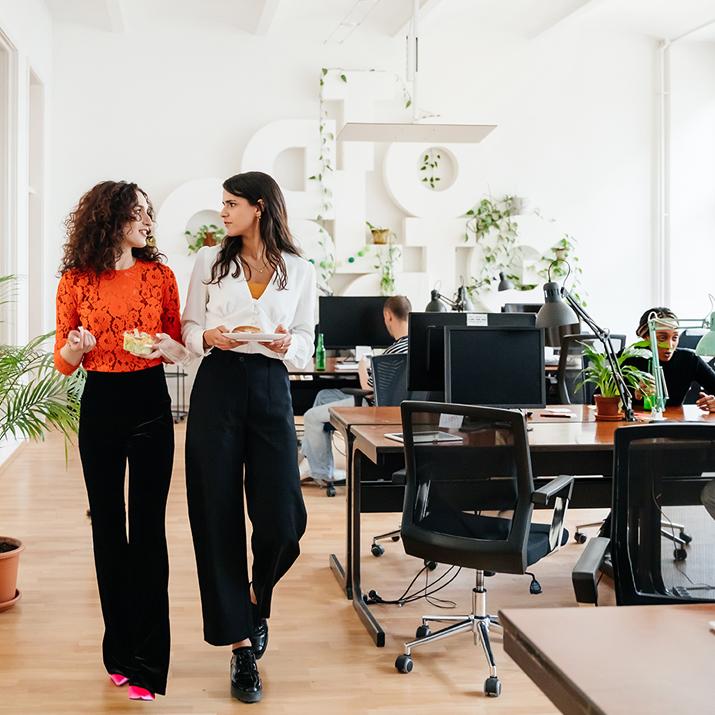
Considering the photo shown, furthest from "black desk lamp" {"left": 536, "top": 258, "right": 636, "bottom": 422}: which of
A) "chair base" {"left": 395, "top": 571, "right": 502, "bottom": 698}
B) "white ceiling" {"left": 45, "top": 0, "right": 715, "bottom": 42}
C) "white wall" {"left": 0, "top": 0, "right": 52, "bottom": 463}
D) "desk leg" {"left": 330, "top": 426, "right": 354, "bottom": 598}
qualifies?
"white ceiling" {"left": 45, "top": 0, "right": 715, "bottom": 42}

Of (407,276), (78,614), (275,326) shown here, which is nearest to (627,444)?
(275,326)

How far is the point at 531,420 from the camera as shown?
4188 millimetres

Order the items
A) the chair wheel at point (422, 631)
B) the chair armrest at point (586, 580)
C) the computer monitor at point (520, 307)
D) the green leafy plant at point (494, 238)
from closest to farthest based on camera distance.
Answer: the chair armrest at point (586, 580) < the chair wheel at point (422, 631) < the computer monitor at point (520, 307) < the green leafy plant at point (494, 238)

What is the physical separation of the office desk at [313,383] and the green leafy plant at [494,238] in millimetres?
3585

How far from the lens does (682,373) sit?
4766 mm

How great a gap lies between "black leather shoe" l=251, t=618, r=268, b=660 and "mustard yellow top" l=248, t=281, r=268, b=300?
3.50 feet

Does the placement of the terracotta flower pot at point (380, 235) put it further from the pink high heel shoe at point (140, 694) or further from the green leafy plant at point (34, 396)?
the pink high heel shoe at point (140, 694)

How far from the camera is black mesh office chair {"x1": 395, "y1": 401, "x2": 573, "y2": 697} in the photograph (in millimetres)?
2947

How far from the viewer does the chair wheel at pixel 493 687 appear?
3021 mm

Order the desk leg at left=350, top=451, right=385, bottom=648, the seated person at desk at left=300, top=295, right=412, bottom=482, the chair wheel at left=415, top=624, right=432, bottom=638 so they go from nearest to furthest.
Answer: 1. the chair wheel at left=415, top=624, right=432, bottom=638
2. the desk leg at left=350, top=451, right=385, bottom=648
3. the seated person at desk at left=300, top=295, right=412, bottom=482

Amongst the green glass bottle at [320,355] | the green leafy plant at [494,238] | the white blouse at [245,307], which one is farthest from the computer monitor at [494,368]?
the green leafy plant at [494,238]

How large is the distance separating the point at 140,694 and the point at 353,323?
442 centimetres

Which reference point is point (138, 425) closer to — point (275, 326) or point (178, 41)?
point (275, 326)

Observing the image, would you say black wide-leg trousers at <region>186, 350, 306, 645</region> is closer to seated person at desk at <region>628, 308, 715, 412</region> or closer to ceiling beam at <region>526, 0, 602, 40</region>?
seated person at desk at <region>628, 308, 715, 412</region>
